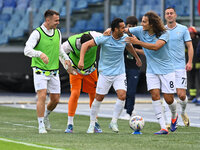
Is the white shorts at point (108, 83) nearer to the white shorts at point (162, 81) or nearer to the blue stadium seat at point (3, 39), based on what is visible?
the white shorts at point (162, 81)

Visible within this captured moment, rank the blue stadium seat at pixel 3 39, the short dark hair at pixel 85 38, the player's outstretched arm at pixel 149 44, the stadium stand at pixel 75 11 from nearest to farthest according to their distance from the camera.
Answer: the player's outstretched arm at pixel 149 44 → the short dark hair at pixel 85 38 → the stadium stand at pixel 75 11 → the blue stadium seat at pixel 3 39

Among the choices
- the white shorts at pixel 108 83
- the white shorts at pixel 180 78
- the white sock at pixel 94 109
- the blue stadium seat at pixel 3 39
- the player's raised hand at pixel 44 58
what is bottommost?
the blue stadium seat at pixel 3 39

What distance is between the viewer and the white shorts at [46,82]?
34.3ft

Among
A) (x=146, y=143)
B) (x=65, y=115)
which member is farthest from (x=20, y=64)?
(x=146, y=143)

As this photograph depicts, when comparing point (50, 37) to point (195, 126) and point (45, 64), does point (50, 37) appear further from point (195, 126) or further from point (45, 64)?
point (195, 126)

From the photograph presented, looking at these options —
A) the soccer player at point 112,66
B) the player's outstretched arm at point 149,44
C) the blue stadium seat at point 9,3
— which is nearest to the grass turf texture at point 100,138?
the soccer player at point 112,66

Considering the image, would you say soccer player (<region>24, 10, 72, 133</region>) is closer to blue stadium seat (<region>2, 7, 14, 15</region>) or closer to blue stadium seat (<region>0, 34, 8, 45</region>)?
blue stadium seat (<region>0, 34, 8, 45</region>)

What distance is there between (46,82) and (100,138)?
1603mm

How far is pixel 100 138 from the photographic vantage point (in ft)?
31.5

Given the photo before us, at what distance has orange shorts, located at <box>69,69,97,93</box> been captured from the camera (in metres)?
11.1

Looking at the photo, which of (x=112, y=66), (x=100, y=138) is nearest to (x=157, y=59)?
(x=112, y=66)

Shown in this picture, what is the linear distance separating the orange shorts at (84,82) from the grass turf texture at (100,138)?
812 millimetres

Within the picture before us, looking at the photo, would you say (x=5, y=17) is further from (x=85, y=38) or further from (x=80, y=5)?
(x=85, y=38)

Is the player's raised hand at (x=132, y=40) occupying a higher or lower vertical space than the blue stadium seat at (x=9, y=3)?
higher
